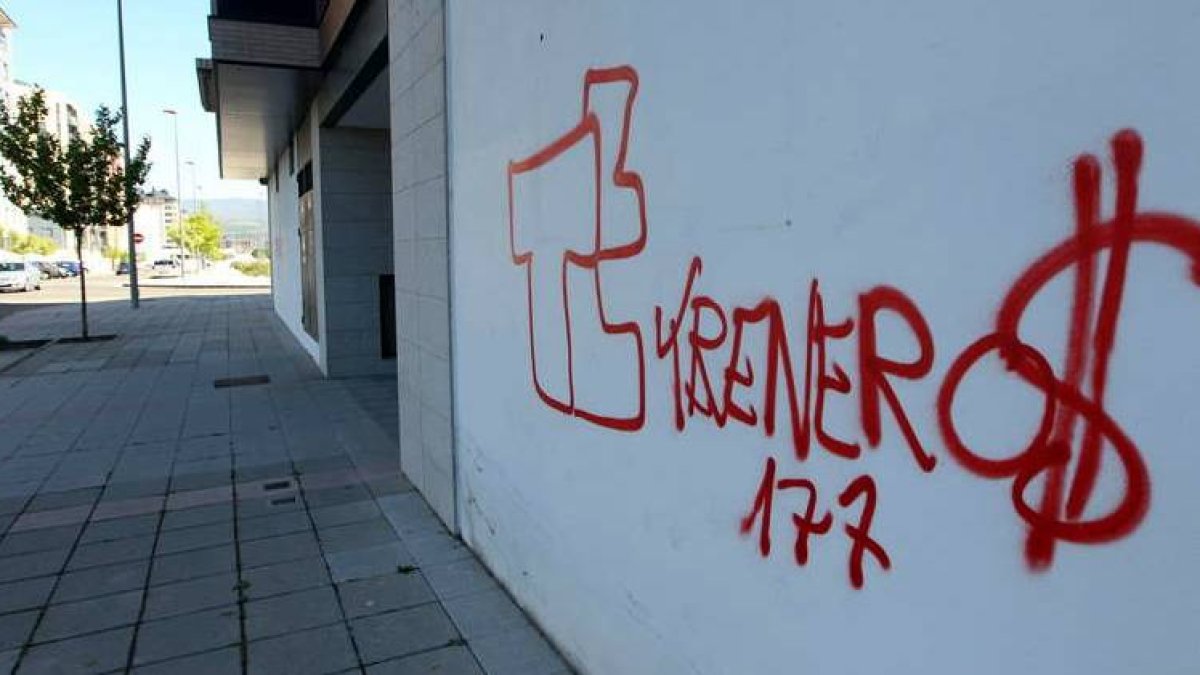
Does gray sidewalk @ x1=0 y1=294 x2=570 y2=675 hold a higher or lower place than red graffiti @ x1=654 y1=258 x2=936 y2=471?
lower

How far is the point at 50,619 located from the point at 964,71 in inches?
172

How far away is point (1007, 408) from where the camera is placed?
55.5 inches

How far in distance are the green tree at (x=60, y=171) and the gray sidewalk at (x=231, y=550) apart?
6875mm

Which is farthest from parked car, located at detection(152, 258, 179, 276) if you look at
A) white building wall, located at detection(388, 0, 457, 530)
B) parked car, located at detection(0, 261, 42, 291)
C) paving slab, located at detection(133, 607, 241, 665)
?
paving slab, located at detection(133, 607, 241, 665)

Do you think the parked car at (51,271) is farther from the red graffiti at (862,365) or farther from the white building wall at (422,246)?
the red graffiti at (862,365)

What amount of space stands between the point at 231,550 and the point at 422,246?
2118 millimetres

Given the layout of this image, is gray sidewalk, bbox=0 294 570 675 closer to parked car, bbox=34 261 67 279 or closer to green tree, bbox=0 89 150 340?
green tree, bbox=0 89 150 340

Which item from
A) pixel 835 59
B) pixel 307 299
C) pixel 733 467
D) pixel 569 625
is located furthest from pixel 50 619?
pixel 307 299

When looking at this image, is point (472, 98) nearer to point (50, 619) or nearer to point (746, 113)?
point (746, 113)

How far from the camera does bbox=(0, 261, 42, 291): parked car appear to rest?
110 ft

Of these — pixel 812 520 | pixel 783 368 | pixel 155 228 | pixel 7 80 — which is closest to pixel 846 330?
pixel 783 368

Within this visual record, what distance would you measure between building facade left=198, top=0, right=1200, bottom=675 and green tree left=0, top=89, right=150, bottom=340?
14002mm

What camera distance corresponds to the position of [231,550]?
4.56 m

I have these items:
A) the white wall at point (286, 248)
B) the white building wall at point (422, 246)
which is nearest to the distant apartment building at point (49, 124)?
the white wall at point (286, 248)
